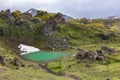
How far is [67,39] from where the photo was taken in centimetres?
19900

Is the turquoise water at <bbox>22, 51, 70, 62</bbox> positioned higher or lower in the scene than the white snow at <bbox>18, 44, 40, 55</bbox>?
lower

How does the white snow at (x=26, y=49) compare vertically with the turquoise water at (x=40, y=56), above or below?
above

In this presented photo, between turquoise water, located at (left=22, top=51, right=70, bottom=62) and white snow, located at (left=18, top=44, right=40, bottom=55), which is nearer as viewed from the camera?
turquoise water, located at (left=22, top=51, right=70, bottom=62)

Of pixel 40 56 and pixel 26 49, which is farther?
pixel 26 49

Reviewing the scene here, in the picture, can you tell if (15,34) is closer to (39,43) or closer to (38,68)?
(39,43)

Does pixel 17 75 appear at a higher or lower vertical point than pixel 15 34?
lower

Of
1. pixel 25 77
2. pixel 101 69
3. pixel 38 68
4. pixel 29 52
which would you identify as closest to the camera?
pixel 25 77

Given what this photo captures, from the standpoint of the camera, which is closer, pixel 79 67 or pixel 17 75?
pixel 17 75

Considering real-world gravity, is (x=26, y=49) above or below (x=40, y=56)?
above

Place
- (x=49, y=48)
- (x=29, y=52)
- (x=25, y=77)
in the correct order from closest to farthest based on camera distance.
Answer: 1. (x=25, y=77)
2. (x=29, y=52)
3. (x=49, y=48)

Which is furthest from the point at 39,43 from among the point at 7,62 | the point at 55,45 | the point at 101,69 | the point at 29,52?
the point at 101,69

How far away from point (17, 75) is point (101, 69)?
31.7 metres

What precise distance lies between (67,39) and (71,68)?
81.5 m

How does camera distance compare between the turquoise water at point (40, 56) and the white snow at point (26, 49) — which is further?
the white snow at point (26, 49)
